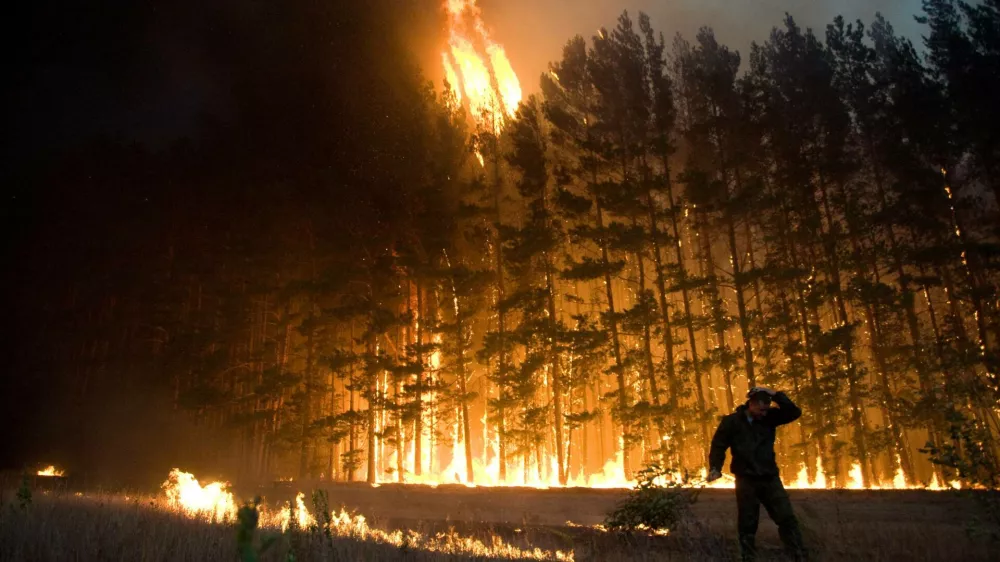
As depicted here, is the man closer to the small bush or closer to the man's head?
the man's head

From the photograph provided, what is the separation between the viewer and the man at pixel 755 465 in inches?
296

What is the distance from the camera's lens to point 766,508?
7570 mm

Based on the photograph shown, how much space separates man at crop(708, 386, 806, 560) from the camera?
7520 millimetres

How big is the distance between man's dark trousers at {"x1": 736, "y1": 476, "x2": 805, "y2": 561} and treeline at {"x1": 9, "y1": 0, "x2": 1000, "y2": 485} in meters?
11.0

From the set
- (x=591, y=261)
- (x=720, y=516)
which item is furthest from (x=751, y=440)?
(x=591, y=261)

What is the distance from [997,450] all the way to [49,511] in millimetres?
27414

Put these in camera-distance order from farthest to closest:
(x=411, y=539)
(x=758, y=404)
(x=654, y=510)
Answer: (x=411, y=539), (x=654, y=510), (x=758, y=404)

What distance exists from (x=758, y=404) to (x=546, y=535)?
231 inches

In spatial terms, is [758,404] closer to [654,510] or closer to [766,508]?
[766,508]

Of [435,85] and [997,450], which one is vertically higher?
[435,85]

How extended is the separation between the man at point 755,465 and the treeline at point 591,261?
10.8 m

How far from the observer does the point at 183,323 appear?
30.4m

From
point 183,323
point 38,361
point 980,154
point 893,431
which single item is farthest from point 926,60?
point 38,361

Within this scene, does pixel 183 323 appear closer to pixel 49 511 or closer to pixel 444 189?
pixel 444 189
